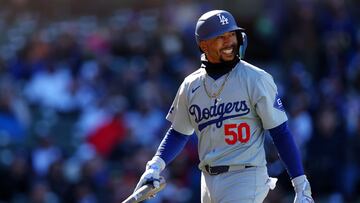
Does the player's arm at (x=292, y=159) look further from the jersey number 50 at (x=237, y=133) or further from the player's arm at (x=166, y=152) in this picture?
the player's arm at (x=166, y=152)

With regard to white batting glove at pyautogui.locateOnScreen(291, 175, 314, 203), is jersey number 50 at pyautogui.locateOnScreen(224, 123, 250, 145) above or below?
above

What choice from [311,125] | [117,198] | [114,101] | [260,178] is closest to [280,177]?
[311,125]

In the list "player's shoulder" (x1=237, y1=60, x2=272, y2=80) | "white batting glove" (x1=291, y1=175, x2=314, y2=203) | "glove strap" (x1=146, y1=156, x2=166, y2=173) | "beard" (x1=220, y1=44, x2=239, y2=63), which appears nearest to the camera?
"white batting glove" (x1=291, y1=175, x2=314, y2=203)

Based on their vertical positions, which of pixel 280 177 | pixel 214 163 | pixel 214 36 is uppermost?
pixel 214 36

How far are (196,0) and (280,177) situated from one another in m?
5.09

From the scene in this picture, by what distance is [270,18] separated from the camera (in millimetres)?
14562

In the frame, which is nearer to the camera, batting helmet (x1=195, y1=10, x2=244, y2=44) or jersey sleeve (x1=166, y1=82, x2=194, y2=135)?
batting helmet (x1=195, y1=10, x2=244, y2=44)

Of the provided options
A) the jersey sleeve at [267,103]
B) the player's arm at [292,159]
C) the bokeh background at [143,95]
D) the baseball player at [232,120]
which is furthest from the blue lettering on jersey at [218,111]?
the bokeh background at [143,95]

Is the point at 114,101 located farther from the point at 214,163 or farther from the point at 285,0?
the point at 214,163

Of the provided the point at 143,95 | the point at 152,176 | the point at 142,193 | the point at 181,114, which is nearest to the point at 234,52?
the point at 181,114

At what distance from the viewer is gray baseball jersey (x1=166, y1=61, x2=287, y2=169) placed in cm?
685

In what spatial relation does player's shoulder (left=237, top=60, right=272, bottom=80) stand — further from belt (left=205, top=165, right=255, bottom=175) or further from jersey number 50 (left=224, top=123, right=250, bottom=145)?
belt (left=205, top=165, right=255, bottom=175)

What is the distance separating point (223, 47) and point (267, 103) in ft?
1.63

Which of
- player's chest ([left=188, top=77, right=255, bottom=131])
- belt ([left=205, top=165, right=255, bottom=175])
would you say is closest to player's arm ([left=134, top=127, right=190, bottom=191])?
player's chest ([left=188, top=77, right=255, bottom=131])
